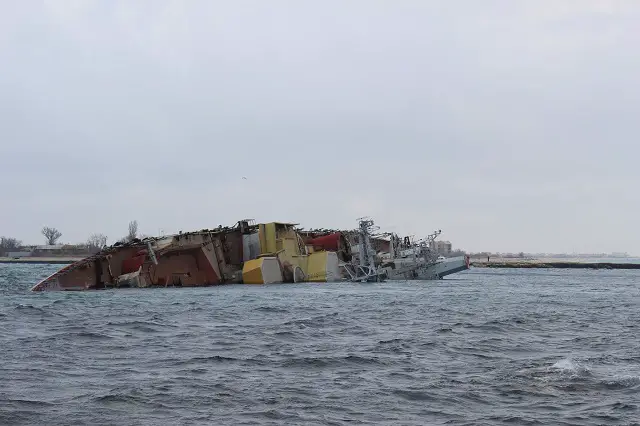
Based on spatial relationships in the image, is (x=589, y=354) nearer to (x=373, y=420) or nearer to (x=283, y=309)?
(x=373, y=420)

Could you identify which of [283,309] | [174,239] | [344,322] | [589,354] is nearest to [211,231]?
[174,239]

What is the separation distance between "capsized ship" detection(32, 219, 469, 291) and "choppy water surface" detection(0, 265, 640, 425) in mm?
21604

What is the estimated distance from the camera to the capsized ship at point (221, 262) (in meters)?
54.0

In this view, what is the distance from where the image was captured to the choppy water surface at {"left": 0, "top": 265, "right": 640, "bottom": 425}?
1270 cm

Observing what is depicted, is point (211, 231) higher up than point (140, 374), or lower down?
higher up

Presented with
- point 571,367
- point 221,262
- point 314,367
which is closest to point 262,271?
point 221,262

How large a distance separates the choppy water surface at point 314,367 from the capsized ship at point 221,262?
21.6 m

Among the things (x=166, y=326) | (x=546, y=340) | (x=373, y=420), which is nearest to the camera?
(x=373, y=420)

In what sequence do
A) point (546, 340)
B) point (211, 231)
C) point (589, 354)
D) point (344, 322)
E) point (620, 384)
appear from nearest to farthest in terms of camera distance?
1. point (620, 384)
2. point (589, 354)
3. point (546, 340)
4. point (344, 322)
5. point (211, 231)

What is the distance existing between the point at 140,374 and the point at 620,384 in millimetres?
10557

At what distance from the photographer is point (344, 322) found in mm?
27922

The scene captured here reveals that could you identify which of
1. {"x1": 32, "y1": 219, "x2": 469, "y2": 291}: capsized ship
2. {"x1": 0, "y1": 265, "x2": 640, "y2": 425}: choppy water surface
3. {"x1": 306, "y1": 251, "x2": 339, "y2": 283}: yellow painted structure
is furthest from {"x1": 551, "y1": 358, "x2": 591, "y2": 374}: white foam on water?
{"x1": 306, "y1": 251, "x2": 339, "y2": 283}: yellow painted structure

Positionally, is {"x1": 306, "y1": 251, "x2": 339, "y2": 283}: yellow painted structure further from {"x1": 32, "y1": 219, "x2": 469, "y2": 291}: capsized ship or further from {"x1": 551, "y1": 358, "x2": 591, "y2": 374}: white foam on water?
{"x1": 551, "y1": 358, "x2": 591, "y2": 374}: white foam on water

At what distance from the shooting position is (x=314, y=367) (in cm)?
1730
